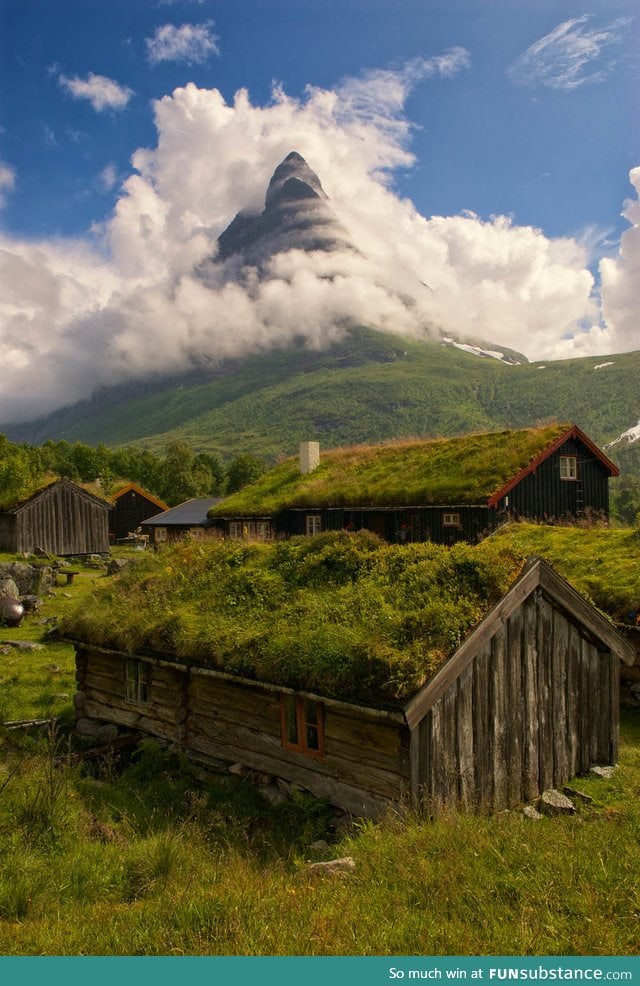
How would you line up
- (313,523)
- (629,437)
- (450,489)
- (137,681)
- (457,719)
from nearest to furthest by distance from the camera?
(457,719) < (137,681) < (450,489) < (313,523) < (629,437)

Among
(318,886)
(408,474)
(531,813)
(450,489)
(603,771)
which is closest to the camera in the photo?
(318,886)

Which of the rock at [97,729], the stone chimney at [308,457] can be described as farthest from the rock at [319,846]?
the stone chimney at [308,457]

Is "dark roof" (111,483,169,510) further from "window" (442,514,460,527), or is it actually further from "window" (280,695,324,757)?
"window" (280,695,324,757)

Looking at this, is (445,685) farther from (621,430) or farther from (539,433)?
(621,430)

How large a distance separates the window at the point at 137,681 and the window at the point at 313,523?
21.7 m

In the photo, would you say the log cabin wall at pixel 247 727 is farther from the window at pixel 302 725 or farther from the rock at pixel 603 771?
the rock at pixel 603 771

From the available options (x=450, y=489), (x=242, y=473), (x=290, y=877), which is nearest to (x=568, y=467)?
(x=450, y=489)

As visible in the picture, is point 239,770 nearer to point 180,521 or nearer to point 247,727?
point 247,727

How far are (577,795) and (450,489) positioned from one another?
20532 millimetres

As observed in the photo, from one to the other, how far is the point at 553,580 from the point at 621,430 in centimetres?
18905

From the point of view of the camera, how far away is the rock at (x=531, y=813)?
30.2 feet

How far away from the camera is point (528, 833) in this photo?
298 inches

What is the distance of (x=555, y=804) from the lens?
9.52m

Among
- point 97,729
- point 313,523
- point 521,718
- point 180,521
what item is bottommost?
point 97,729
